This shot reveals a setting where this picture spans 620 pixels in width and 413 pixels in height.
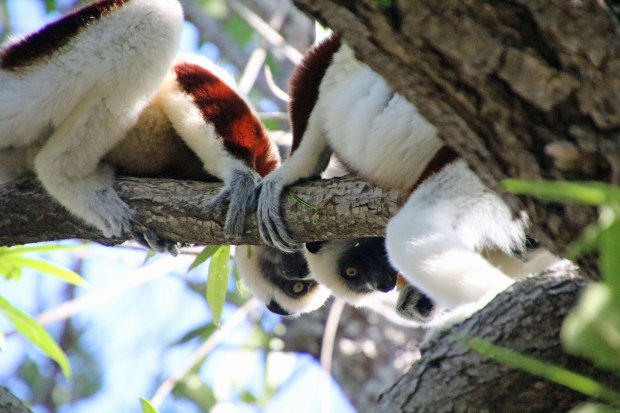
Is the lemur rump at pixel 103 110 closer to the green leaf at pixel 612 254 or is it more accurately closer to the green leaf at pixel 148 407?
the green leaf at pixel 148 407

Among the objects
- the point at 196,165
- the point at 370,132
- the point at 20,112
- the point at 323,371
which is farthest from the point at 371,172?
the point at 323,371

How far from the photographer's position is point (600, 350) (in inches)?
42.6

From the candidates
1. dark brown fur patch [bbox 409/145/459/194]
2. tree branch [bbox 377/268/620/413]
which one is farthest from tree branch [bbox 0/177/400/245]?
tree branch [bbox 377/268/620/413]

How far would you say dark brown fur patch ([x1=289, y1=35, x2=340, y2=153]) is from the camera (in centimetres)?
430

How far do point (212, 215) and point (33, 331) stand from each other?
1586mm

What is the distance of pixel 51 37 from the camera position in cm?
426

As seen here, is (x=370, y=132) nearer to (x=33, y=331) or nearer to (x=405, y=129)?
(x=405, y=129)

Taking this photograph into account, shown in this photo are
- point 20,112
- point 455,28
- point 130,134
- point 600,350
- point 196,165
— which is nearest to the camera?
point 600,350

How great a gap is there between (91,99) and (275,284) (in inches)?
70.1

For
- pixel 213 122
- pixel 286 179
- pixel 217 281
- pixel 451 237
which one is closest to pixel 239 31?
pixel 217 281

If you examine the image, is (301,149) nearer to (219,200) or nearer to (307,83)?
(307,83)

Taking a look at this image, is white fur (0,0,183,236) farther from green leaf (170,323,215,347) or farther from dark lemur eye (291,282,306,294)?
green leaf (170,323,215,347)

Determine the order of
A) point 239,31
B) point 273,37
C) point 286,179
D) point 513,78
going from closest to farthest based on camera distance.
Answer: point 513,78, point 286,179, point 273,37, point 239,31

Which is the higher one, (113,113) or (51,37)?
(51,37)
